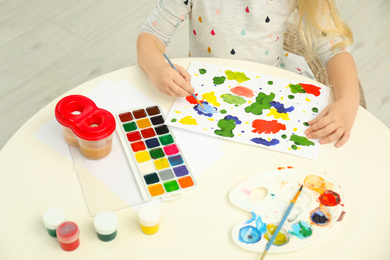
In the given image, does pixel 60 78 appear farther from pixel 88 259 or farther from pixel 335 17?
pixel 88 259

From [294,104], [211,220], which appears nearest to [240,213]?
[211,220]

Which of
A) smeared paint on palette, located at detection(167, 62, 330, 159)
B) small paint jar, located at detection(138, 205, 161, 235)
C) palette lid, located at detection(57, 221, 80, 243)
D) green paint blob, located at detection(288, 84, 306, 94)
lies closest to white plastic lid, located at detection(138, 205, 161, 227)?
small paint jar, located at detection(138, 205, 161, 235)

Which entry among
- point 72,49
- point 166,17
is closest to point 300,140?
point 166,17

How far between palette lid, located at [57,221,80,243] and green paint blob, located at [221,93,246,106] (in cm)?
47

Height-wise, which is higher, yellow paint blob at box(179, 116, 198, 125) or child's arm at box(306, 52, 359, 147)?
child's arm at box(306, 52, 359, 147)

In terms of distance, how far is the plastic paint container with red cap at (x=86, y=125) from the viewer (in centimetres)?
88

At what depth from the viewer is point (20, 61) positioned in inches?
83.5

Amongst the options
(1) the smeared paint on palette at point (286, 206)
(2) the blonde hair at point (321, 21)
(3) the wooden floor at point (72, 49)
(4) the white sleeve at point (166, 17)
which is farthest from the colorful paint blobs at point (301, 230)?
(3) the wooden floor at point (72, 49)

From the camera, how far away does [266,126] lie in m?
1.02

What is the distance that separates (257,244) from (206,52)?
70 cm

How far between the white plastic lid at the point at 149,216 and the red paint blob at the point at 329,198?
329 millimetres

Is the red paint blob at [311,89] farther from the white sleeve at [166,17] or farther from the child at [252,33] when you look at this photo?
the white sleeve at [166,17]

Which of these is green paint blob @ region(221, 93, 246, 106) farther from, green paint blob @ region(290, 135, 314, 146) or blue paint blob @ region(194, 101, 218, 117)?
green paint blob @ region(290, 135, 314, 146)

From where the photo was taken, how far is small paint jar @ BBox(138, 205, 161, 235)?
2.62 feet
